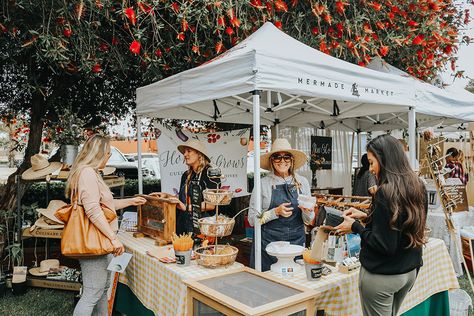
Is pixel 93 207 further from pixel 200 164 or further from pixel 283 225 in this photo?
pixel 283 225

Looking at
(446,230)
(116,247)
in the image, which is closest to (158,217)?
(116,247)

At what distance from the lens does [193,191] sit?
115 inches

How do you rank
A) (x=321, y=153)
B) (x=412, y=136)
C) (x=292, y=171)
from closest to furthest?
(x=292, y=171)
(x=412, y=136)
(x=321, y=153)

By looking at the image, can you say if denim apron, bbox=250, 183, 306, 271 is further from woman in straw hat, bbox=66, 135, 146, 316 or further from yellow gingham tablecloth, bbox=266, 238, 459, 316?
woman in straw hat, bbox=66, 135, 146, 316

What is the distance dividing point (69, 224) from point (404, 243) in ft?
6.80

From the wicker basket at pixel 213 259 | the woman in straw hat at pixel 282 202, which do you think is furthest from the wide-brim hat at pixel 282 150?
the wicker basket at pixel 213 259

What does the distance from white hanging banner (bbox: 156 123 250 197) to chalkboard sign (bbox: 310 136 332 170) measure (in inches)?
85.9

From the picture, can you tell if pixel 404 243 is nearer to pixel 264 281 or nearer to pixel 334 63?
pixel 264 281

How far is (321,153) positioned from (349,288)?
4.69m

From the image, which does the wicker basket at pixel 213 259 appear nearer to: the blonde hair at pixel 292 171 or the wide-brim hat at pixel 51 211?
the blonde hair at pixel 292 171

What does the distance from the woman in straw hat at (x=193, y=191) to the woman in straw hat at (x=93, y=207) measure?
1.96 feet

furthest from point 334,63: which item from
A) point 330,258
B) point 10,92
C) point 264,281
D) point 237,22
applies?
point 10,92

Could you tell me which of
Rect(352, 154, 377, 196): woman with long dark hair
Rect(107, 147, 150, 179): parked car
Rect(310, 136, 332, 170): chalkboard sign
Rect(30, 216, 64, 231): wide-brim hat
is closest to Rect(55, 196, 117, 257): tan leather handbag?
Rect(30, 216, 64, 231): wide-brim hat

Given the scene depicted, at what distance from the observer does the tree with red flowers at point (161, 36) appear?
3346 millimetres
